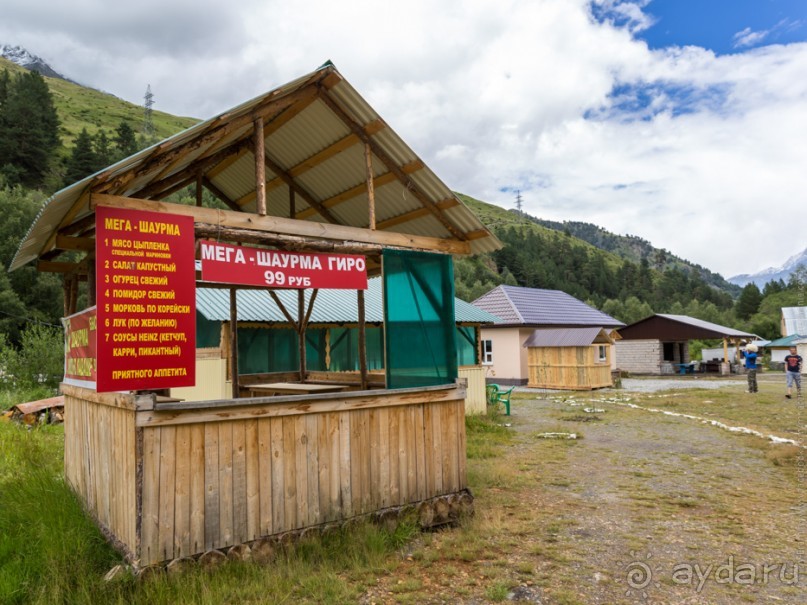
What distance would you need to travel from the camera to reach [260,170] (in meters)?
6.80

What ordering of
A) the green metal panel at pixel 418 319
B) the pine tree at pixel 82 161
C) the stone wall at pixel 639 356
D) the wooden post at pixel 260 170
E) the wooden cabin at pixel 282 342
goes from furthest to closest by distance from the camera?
1. the pine tree at pixel 82 161
2. the stone wall at pixel 639 356
3. the wooden cabin at pixel 282 342
4. the green metal panel at pixel 418 319
5. the wooden post at pixel 260 170

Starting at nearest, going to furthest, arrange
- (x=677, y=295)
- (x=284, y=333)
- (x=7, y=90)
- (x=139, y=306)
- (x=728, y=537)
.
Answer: (x=139, y=306), (x=728, y=537), (x=284, y=333), (x=7, y=90), (x=677, y=295)

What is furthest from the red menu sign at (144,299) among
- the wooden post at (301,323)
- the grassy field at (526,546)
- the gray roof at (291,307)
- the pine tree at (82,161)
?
the pine tree at (82,161)

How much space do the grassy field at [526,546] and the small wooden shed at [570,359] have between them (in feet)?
54.1

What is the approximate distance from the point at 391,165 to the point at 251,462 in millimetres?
4646

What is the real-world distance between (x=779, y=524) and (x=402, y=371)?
5.26m

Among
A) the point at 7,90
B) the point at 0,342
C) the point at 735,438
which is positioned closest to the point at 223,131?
the point at 735,438

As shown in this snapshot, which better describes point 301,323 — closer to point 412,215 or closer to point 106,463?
point 412,215

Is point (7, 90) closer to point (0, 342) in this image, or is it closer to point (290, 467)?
point (0, 342)

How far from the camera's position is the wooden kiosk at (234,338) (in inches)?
215

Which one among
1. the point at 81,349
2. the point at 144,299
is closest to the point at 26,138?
the point at 81,349

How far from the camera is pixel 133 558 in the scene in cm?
514

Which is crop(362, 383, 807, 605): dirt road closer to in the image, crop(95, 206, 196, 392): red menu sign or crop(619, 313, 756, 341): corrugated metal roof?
crop(95, 206, 196, 392): red menu sign

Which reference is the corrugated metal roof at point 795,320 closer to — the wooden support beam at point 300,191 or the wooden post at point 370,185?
the wooden support beam at point 300,191
